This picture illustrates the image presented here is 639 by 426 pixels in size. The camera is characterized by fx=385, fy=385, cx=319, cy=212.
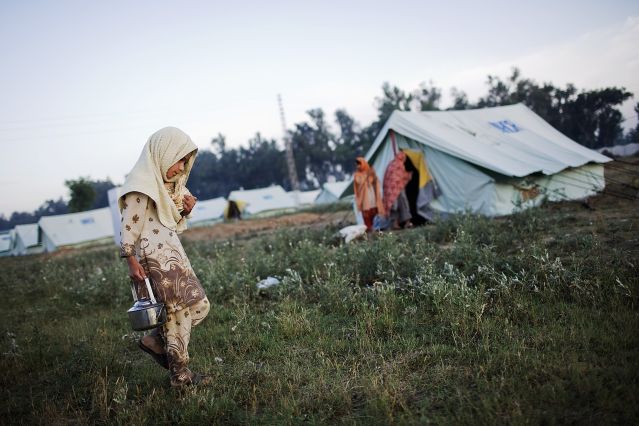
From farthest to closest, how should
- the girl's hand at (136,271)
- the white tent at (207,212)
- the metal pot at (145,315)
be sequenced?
the white tent at (207,212), the girl's hand at (136,271), the metal pot at (145,315)

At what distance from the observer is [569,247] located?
4297 mm

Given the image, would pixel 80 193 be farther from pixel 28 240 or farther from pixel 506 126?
pixel 506 126

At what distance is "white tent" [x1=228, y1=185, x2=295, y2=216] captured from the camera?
30.0 meters

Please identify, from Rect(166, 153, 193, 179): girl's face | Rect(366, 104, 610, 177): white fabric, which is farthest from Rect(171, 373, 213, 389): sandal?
Rect(366, 104, 610, 177): white fabric

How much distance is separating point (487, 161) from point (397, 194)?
2.00 metres

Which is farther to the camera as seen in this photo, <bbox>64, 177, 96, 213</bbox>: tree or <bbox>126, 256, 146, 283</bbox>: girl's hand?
<bbox>64, 177, 96, 213</bbox>: tree

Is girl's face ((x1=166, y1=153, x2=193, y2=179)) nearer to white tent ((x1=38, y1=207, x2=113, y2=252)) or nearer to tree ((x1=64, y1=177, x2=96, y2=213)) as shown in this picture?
white tent ((x1=38, y1=207, x2=113, y2=252))

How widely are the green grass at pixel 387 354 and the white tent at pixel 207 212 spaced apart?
28.1 m

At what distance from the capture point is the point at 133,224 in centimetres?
237

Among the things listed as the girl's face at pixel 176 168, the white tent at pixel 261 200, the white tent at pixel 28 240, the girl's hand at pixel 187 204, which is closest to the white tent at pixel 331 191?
the white tent at pixel 261 200

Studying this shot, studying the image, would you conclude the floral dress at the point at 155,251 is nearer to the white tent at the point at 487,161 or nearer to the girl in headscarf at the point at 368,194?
the white tent at the point at 487,161

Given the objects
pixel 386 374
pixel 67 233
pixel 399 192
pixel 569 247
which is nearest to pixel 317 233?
pixel 399 192

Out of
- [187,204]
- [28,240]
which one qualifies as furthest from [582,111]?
[28,240]

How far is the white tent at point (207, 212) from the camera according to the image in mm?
32188
